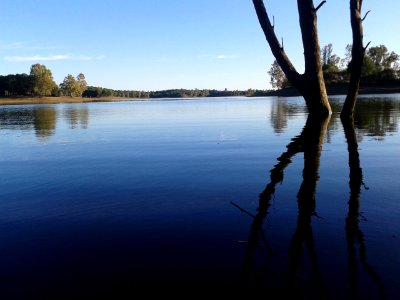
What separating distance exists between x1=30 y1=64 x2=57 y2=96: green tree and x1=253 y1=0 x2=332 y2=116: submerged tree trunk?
474 ft

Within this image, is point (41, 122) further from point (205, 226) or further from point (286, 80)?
point (286, 80)

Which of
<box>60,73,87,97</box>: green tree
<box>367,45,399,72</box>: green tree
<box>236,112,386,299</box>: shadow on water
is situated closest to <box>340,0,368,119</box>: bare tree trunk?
<box>236,112,386,299</box>: shadow on water

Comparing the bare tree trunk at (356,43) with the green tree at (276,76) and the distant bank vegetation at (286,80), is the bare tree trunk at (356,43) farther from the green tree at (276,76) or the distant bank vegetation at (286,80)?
the green tree at (276,76)

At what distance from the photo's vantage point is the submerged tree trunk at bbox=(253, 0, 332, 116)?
1477 centimetres

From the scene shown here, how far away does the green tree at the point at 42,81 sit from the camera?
142 metres

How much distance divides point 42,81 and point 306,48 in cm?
14587

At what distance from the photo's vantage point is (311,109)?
1783 cm

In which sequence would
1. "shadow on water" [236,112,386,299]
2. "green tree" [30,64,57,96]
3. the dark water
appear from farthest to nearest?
"green tree" [30,64,57,96]
the dark water
"shadow on water" [236,112,386,299]

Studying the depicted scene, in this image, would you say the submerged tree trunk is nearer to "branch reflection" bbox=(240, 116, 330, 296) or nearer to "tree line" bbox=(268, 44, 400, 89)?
"branch reflection" bbox=(240, 116, 330, 296)

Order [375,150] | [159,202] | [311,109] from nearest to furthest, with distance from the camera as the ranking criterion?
[159,202], [375,150], [311,109]

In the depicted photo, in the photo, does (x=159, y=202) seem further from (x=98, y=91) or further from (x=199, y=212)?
(x=98, y=91)

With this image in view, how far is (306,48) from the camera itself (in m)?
15.1

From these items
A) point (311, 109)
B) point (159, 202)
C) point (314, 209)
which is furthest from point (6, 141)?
point (311, 109)

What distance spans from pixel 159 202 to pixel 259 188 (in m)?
1.68
